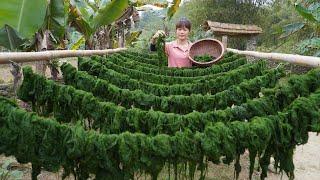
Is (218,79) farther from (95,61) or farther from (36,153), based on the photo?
(36,153)

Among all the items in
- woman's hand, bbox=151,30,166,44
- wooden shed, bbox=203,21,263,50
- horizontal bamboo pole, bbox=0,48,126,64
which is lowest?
horizontal bamboo pole, bbox=0,48,126,64

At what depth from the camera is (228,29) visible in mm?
12586

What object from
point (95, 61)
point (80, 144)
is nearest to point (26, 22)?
point (95, 61)

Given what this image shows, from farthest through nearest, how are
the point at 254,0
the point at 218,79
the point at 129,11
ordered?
the point at 254,0, the point at 129,11, the point at 218,79

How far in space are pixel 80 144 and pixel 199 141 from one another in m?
0.38

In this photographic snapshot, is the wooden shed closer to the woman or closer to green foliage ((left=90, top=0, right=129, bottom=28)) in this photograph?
green foliage ((left=90, top=0, right=129, bottom=28))

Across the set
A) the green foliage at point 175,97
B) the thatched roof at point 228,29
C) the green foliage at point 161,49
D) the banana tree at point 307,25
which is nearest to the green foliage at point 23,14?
the green foliage at point 175,97

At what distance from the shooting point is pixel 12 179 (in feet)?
9.75

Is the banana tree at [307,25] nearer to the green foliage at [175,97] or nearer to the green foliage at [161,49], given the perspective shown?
the green foliage at [161,49]

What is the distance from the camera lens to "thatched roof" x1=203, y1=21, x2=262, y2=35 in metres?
12.3

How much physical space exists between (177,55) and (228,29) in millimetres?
9568

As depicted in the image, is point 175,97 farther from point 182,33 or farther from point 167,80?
point 182,33

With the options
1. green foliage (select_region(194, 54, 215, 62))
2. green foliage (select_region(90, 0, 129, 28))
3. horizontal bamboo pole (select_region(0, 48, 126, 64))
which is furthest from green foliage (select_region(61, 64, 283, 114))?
green foliage (select_region(90, 0, 129, 28))

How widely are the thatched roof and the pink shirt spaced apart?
8831 millimetres
